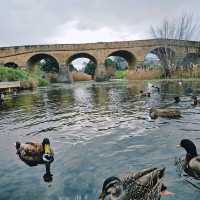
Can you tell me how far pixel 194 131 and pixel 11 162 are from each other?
562 cm

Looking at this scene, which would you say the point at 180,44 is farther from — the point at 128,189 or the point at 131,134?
the point at 128,189

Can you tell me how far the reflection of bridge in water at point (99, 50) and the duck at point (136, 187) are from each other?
60.0 meters

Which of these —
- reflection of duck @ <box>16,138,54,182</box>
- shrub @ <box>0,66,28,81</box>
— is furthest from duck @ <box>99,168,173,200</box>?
shrub @ <box>0,66,28,81</box>

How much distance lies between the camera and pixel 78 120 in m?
13.0

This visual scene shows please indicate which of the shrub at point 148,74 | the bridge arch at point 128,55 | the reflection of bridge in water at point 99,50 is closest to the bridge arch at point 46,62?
the reflection of bridge in water at point 99,50

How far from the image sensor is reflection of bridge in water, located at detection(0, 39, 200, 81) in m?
65.1

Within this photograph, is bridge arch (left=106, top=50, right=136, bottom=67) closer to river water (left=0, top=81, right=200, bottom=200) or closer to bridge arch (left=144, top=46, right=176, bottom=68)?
bridge arch (left=144, top=46, right=176, bottom=68)

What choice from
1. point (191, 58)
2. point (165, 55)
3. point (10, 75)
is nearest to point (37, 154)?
point (10, 75)

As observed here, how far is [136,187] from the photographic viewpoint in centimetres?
472

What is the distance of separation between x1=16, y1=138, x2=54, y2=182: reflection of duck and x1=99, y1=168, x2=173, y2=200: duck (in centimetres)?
221

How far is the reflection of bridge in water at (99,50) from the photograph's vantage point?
6506 cm

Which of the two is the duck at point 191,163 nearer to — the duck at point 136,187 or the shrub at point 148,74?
the duck at point 136,187

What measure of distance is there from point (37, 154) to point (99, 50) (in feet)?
203

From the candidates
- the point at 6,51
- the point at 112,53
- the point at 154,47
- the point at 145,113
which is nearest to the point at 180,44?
the point at 154,47
